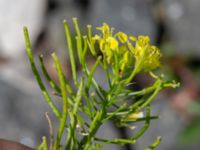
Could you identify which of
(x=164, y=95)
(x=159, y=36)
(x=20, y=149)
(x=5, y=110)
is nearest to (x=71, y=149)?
(x=20, y=149)

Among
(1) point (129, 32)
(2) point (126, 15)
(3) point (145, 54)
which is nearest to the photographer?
(3) point (145, 54)

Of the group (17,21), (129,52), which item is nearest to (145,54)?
(129,52)

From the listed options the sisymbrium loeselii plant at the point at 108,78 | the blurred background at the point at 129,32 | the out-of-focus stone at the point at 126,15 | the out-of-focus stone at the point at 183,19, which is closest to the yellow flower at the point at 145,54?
the sisymbrium loeselii plant at the point at 108,78

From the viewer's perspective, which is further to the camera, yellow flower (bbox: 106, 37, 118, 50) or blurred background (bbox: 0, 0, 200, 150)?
blurred background (bbox: 0, 0, 200, 150)

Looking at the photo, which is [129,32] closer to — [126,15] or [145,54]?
[126,15]

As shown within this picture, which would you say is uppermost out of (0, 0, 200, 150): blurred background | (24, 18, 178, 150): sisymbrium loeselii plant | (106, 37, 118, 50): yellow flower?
(106, 37, 118, 50): yellow flower

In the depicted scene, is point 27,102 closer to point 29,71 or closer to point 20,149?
point 29,71

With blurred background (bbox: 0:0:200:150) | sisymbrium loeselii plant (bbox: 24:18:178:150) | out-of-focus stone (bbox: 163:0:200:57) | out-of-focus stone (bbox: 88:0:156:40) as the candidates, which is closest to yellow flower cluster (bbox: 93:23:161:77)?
sisymbrium loeselii plant (bbox: 24:18:178:150)

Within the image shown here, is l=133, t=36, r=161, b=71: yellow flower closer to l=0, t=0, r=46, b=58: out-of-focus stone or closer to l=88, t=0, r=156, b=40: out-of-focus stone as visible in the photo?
l=88, t=0, r=156, b=40: out-of-focus stone
